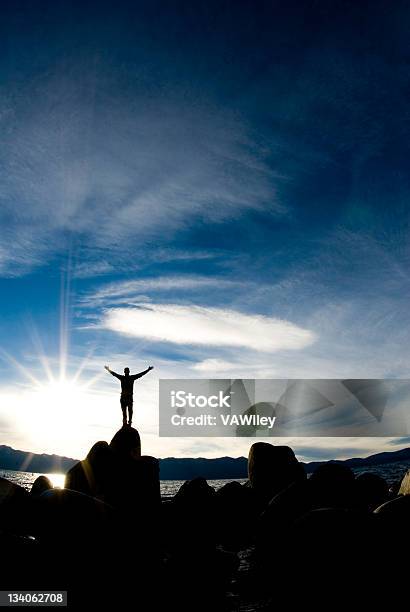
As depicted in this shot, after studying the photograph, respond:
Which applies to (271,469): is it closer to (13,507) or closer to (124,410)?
(124,410)

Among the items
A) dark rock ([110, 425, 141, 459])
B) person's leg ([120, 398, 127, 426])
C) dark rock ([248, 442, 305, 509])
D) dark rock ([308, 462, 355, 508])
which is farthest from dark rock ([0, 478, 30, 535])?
dark rock ([248, 442, 305, 509])

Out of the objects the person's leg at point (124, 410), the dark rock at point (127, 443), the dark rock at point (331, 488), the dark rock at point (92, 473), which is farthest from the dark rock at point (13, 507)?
the dark rock at point (331, 488)

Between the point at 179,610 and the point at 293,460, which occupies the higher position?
the point at 293,460

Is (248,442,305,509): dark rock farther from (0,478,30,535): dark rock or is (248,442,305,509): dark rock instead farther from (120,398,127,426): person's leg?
(0,478,30,535): dark rock

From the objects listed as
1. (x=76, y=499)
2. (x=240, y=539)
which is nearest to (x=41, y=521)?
(x=76, y=499)

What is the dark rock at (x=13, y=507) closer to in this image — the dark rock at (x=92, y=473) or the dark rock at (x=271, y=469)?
the dark rock at (x=92, y=473)

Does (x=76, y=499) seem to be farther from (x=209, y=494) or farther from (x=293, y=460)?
(x=293, y=460)

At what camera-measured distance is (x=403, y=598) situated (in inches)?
269

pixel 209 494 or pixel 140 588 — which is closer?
pixel 140 588

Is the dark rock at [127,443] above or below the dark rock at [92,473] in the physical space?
above

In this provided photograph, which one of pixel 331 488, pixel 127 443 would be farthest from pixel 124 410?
pixel 331 488

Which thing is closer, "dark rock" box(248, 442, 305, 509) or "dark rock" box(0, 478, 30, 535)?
"dark rock" box(0, 478, 30, 535)

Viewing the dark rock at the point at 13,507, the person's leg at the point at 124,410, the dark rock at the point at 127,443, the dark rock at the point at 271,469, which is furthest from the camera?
the person's leg at the point at 124,410

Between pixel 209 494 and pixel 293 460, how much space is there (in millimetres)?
5334
